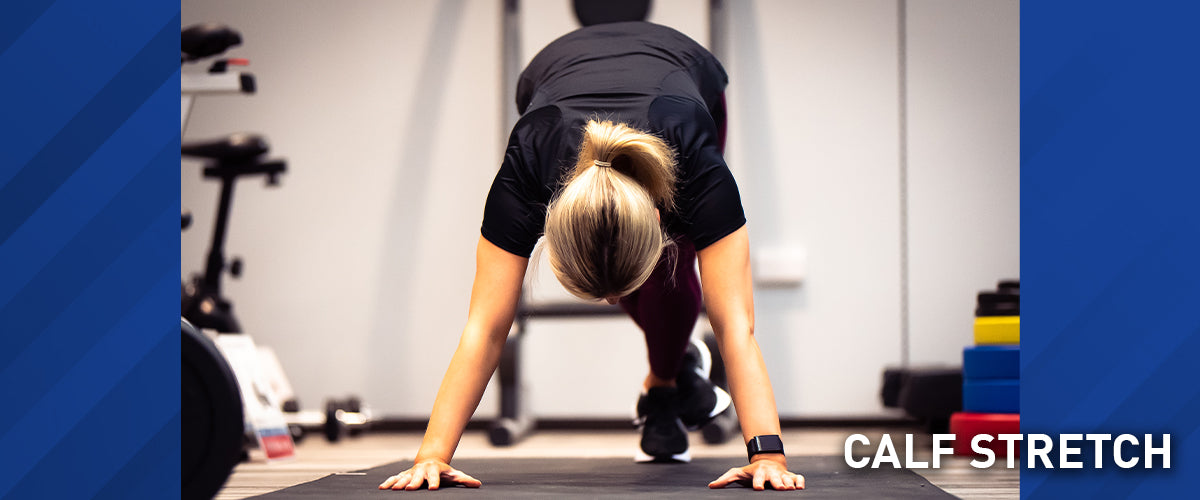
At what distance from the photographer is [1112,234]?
63.1 inches

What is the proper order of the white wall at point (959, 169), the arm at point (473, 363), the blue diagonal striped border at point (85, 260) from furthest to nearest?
the white wall at point (959, 169), the arm at point (473, 363), the blue diagonal striped border at point (85, 260)

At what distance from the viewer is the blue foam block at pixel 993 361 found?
105 inches

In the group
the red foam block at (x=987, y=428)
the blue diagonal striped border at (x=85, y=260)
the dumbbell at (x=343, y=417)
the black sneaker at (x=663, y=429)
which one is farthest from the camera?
the dumbbell at (x=343, y=417)

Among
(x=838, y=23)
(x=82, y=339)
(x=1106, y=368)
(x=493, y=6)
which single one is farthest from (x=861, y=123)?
(x=82, y=339)

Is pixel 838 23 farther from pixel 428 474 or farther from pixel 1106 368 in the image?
pixel 428 474

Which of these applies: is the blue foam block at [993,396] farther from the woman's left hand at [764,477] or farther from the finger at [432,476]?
the finger at [432,476]

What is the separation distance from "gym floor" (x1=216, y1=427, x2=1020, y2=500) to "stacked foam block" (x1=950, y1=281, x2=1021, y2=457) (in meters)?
0.11

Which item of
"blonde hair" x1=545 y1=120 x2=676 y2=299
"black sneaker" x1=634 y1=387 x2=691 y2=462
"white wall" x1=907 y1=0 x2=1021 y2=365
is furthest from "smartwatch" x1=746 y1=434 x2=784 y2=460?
"white wall" x1=907 y1=0 x2=1021 y2=365

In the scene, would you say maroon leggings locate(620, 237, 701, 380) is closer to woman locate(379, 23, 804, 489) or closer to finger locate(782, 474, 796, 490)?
woman locate(379, 23, 804, 489)

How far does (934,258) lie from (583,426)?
1.43 metres

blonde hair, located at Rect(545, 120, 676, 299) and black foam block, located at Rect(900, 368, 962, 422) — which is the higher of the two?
blonde hair, located at Rect(545, 120, 676, 299)

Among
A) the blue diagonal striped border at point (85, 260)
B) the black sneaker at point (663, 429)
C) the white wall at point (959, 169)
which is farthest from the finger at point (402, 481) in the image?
the white wall at point (959, 169)

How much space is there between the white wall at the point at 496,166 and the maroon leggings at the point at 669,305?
1.53 meters

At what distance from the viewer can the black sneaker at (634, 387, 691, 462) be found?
2.31m
